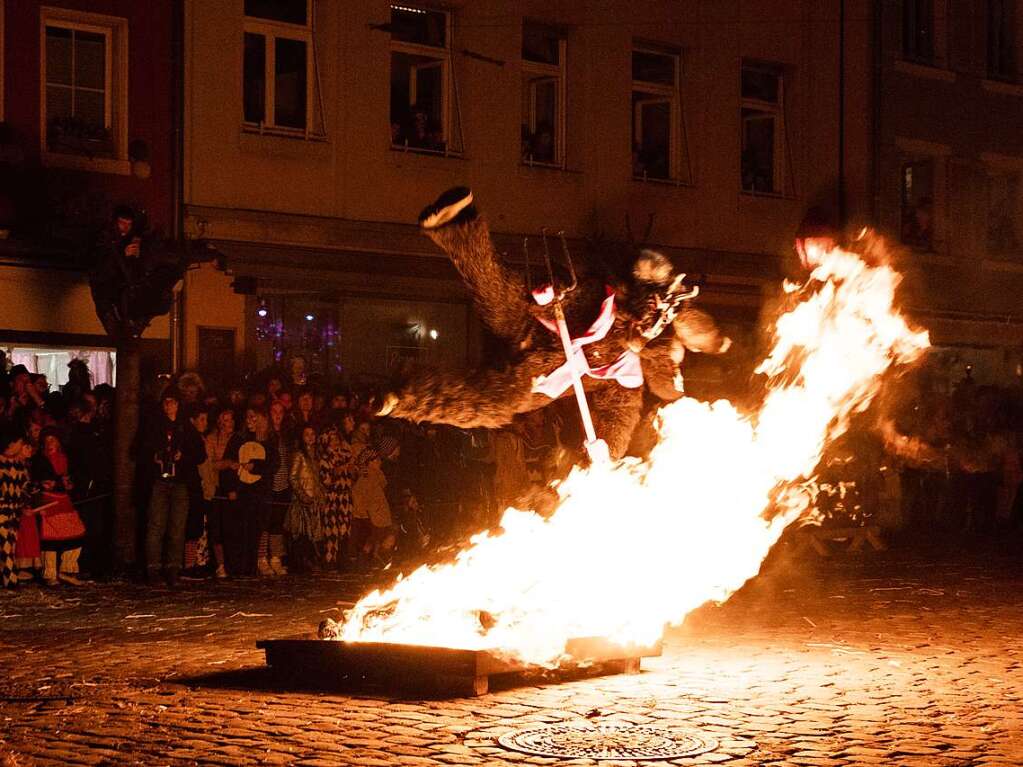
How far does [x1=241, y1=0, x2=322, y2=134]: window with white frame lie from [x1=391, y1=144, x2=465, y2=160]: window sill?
1279mm

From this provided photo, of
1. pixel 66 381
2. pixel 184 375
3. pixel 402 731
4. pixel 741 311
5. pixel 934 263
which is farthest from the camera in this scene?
pixel 934 263

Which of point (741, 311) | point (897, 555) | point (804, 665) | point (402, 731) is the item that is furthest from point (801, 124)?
point (402, 731)

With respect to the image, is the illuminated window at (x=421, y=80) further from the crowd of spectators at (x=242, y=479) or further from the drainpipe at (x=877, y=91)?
the drainpipe at (x=877, y=91)

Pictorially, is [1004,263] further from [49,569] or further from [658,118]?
[49,569]

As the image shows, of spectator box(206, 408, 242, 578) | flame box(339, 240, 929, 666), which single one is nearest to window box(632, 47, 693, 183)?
spectator box(206, 408, 242, 578)

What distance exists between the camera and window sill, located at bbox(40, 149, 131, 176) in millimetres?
19594

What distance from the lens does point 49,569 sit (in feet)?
53.0

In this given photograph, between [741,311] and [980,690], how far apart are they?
17568 millimetres

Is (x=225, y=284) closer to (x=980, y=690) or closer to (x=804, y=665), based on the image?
(x=804, y=665)

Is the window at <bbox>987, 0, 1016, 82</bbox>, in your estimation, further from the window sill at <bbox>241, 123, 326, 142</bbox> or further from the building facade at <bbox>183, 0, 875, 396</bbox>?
the window sill at <bbox>241, 123, 326, 142</bbox>

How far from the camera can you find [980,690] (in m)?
9.81

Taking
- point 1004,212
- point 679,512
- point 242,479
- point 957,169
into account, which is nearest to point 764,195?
point 957,169

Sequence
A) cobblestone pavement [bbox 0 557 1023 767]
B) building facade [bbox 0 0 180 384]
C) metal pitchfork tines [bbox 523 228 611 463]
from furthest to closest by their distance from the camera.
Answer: building facade [bbox 0 0 180 384], metal pitchfork tines [bbox 523 228 611 463], cobblestone pavement [bbox 0 557 1023 767]

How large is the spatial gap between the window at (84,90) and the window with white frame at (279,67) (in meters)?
1.66
